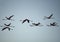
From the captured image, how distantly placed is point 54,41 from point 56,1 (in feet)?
2.45

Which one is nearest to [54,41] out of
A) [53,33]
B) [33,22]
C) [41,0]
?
[53,33]

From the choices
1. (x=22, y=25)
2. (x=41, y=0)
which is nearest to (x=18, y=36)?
(x=22, y=25)

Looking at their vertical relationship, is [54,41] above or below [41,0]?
below

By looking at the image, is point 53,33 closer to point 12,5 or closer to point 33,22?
point 33,22

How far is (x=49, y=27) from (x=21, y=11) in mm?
610

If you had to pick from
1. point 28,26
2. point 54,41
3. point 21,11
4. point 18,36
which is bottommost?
point 54,41

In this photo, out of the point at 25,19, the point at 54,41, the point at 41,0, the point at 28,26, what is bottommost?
the point at 54,41

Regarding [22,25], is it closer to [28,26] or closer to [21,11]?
[28,26]

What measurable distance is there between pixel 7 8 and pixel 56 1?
0.94 metres

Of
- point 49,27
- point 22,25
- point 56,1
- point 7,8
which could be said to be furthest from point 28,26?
point 56,1

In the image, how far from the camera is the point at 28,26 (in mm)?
2098

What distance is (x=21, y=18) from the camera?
2129 mm

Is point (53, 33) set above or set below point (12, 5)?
below

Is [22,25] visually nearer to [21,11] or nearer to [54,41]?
[21,11]
